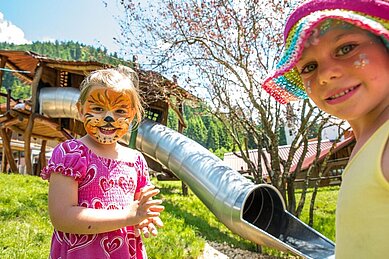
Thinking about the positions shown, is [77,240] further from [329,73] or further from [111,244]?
[329,73]

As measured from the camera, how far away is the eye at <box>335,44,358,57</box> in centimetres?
97

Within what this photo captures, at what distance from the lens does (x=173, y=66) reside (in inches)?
A: 309

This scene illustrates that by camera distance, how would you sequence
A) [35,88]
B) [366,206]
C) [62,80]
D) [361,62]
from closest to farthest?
[366,206] < [361,62] < [35,88] < [62,80]

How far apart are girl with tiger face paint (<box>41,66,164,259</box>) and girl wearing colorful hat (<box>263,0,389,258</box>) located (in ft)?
2.54

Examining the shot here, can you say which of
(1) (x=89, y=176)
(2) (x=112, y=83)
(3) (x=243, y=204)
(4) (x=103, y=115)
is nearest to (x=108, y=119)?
(4) (x=103, y=115)

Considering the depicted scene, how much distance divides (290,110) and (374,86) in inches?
273

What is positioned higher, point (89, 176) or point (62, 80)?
point (62, 80)

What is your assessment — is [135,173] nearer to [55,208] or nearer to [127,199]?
[127,199]

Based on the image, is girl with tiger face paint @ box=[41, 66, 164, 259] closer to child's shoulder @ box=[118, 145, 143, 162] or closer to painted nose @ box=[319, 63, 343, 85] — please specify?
child's shoulder @ box=[118, 145, 143, 162]

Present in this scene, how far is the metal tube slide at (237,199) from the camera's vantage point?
4.54m

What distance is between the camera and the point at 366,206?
842 millimetres

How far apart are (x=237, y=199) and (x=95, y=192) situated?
388 centimetres

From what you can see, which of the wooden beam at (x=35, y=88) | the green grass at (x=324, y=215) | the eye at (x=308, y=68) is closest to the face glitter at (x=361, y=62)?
the eye at (x=308, y=68)

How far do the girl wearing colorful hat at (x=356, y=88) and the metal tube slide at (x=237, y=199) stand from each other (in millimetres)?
3596
